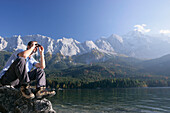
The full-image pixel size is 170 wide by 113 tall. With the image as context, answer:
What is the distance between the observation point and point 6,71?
515cm

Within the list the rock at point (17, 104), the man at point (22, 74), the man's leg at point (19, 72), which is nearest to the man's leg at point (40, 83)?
the man at point (22, 74)

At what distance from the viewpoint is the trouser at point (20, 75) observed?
493 cm

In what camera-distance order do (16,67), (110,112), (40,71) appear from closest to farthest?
(16,67) → (40,71) → (110,112)

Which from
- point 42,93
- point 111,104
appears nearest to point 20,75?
point 42,93

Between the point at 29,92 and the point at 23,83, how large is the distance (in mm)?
442

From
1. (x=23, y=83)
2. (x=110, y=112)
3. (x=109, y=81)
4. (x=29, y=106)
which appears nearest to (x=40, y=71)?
(x=23, y=83)

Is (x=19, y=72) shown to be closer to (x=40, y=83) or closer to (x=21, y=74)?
(x=21, y=74)

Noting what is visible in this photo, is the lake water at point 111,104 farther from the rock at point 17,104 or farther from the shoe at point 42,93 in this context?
the shoe at point 42,93

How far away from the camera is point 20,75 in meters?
4.95

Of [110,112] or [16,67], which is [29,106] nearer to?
[16,67]

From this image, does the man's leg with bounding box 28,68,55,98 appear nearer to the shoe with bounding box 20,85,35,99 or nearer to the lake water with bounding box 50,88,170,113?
the shoe with bounding box 20,85,35,99

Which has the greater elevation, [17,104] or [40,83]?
[40,83]

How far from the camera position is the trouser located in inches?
194

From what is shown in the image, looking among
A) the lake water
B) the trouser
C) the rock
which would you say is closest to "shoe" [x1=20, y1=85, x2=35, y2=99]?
the trouser
